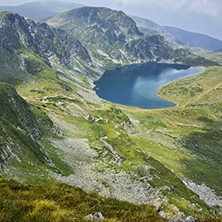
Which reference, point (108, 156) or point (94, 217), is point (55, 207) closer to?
point (94, 217)

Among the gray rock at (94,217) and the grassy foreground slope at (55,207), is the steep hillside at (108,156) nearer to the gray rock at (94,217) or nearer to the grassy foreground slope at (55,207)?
the grassy foreground slope at (55,207)

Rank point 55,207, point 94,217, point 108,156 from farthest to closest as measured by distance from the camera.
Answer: point 108,156 < point 94,217 < point 55,207

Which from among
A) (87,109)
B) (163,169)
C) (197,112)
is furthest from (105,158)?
(197,112)

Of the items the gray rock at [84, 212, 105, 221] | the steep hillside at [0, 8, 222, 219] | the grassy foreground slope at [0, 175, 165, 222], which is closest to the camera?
the grassy foreground slope at [0, 175, 165, 222]

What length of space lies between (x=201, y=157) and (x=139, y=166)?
54.3 m

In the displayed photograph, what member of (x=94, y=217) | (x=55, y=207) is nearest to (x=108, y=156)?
(x=94, y=217)

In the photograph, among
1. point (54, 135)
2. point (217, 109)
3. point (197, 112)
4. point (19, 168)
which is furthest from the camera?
point (217, 109)

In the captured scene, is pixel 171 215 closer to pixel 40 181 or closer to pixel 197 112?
pixel 40 181

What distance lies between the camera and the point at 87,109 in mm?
129250

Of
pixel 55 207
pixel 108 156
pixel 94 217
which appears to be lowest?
pixel 108 156

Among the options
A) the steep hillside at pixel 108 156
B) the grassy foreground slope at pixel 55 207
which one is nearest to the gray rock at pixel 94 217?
the grassy foreground slope at pixel 55 207

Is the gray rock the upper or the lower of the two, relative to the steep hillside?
upper

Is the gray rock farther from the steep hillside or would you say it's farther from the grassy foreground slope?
the steep hillside

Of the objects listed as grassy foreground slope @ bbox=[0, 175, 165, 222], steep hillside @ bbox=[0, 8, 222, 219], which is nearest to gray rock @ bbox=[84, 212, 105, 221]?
grassy foreground slope @ bbox=[0, 175, 165, 222]
